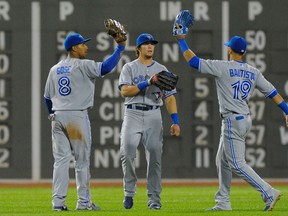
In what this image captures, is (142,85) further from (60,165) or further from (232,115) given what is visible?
(60,165)

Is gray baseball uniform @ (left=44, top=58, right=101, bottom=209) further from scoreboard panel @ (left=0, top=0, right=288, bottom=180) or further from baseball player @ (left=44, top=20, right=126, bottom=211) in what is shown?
scoreboard panel @ (left=0, top=0, right=288, bottom=180)

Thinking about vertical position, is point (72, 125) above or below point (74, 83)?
below

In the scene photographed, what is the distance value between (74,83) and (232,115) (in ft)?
5.26

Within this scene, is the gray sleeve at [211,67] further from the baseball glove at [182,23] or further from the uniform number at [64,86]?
the uniform number at [64,86]

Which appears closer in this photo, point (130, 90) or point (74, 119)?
point (74, 119)

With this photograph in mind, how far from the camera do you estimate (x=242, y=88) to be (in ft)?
34.7

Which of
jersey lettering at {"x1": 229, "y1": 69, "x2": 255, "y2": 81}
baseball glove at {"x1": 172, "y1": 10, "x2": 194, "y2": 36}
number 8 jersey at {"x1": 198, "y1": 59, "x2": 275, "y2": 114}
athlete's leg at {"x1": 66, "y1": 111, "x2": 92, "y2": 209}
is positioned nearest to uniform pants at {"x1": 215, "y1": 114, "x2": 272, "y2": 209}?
number 8 jersey at {"x1": 198, "y1": 59, "x2": 275, "y2": 114}

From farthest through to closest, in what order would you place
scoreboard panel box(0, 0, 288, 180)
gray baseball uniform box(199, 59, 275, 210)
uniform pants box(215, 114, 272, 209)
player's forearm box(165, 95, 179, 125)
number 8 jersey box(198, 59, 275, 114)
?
scoreboard panel box(0, 0, 288, 180) → player's forearm box(165, 95, 179, 125) → number 8 jersey box(198, 59, 275, 114) → gray baseball uniform box(199, 59, 275, 210) → uniform pants box(215, 114, 272, 209)

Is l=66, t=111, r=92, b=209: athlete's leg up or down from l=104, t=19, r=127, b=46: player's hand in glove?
down

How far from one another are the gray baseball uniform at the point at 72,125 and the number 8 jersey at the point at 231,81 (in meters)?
1.14

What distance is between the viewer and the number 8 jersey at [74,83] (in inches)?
416

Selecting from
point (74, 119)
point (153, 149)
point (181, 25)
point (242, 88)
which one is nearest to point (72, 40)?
point (74, 119)

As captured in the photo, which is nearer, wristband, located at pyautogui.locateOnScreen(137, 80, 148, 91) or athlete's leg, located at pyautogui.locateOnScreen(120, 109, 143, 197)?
wristband, located at pyautogui.locateOnScreen(137, 80, 148, 91)

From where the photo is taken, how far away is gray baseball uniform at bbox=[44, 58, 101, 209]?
10484mm
